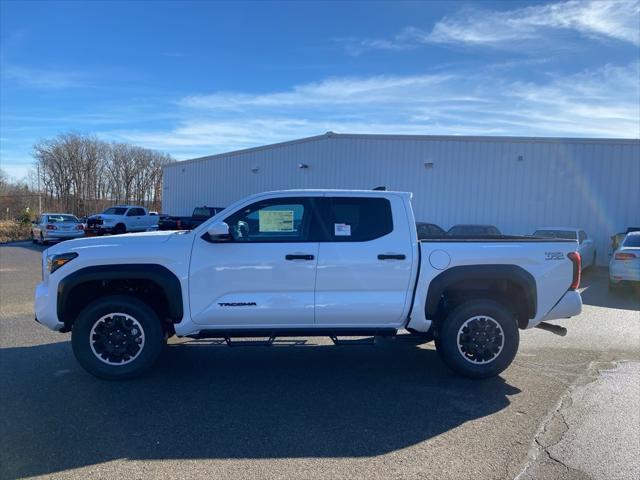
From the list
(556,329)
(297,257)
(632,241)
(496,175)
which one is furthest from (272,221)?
(496,175)

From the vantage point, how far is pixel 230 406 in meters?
4.71

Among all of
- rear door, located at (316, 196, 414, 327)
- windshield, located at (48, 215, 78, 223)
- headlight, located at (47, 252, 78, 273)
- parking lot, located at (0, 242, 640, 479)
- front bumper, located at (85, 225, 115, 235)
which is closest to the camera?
parking lot, located at (0, 242, 640, 479)

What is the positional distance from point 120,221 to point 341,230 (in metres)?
26.5

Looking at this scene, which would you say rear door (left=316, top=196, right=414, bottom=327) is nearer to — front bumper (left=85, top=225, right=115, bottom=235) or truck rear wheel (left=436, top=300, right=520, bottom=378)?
truck rear wheel (left=436, top=300, right=520, bottom=378)

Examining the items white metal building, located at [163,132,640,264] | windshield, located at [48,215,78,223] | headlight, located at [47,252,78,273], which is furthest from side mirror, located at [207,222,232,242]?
windshield, located at [48,215,78,223]

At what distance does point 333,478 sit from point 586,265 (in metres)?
16.7

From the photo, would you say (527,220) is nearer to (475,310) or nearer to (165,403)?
(475,310)

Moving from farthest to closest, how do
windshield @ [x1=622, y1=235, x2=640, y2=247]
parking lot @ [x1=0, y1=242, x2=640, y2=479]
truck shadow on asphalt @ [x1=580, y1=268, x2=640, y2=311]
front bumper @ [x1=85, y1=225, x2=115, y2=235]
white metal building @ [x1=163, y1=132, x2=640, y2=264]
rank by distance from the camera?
front bumper @ [x1=85, y1=225, x2=115, y2=235], white metal building @ [x1=163, y1=132, x2=640, y2=264], windshield @ [x1=622, y1=235, x2=640, y2=247], truck shadow on asphalt @ [x1=580, y1=268, x2=640, y2=311], parking lot @ [x1=0, y1=242, x2=640, y2=479]

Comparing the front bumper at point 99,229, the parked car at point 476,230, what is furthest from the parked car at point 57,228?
the parked car at point 476,230

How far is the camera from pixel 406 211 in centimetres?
561

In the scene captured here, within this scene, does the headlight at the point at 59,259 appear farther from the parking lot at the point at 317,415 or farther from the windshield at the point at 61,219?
the windshield at the point at 61,219

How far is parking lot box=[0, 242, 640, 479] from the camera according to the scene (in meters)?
3.66

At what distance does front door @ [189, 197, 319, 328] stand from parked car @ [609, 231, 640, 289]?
9650 mm

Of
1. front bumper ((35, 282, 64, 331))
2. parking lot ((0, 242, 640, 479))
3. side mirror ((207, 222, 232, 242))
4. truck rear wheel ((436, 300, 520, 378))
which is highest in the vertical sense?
side mirror ((207, 222, 232, 242))
